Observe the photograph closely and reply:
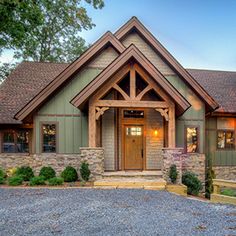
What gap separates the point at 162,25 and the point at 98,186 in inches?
723

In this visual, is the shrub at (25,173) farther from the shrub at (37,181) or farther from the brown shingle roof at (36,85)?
the brown shingle roof at (36,85)

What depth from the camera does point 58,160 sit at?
12539mm

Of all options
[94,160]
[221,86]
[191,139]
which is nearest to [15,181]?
[94,160]

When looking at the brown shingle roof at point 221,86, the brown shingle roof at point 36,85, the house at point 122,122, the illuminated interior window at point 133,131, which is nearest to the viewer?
the house at point 122,122

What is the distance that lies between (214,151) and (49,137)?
28.9 feet

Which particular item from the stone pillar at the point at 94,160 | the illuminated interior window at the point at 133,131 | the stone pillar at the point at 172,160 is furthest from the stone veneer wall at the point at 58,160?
the stone pillar at the point at 172,160

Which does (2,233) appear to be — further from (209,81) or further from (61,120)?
(209,81)

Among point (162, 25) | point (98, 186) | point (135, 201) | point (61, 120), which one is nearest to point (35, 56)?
point (162, 25)

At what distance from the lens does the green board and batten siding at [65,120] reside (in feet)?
41.5

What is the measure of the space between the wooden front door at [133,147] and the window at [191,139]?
2.37 meters

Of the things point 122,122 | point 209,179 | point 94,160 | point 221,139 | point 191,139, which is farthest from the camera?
point 221,139

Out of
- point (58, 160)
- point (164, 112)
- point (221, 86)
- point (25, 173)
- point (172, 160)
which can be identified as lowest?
point (25, 173)

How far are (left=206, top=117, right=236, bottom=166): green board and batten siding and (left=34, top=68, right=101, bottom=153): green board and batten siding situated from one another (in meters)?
6.74

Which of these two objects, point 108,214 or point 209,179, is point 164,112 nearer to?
point 209,179
